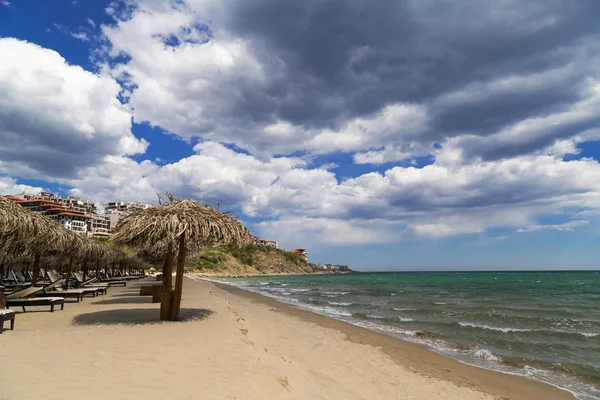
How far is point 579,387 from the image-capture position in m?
6.89

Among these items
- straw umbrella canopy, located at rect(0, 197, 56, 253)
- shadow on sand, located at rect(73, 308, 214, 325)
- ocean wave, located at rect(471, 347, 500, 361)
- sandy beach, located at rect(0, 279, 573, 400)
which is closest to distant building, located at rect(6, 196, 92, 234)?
straw umbrella canopy, located at rect(0, 197, 56, 253)

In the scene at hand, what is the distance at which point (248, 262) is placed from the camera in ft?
384

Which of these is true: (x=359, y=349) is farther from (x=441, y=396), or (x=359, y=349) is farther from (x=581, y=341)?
(x=581, y=341)

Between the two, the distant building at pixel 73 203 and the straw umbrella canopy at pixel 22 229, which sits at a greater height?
the distant building at pixel 73 203

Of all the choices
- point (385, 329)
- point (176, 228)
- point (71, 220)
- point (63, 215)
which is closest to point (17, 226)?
point (176, 228)

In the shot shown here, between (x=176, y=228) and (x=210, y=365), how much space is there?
407 cm

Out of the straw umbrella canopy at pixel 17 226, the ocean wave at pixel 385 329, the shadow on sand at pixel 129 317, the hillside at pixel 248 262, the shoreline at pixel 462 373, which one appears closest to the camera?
the shoreline at pixel 462 373

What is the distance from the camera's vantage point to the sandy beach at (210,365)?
3.88 meters

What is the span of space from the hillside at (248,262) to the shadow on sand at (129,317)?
67.5 meters

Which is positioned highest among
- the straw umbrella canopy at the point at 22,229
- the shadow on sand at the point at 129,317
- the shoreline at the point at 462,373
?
the straw umbrella canopy at the point at 22,229

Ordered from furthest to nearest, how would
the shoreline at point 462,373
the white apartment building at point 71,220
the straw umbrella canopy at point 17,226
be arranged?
the white apartment building at point 71,220 < the straw umbrella canopy at point 17,226 < the shoreline at point 462,373

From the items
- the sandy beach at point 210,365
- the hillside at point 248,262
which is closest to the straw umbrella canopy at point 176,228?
the sandy beach at point 210,365

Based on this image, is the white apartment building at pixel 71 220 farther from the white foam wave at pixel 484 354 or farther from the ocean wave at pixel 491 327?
the white foam wave at pixel 484 354

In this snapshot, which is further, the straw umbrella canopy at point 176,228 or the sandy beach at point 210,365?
the straw umbrella canopy at point 176,228
